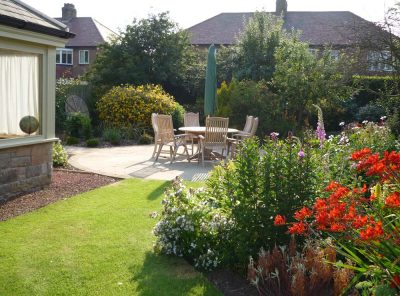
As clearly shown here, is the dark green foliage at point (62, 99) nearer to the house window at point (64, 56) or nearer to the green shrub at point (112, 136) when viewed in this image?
the green shrub at point (112, 136)

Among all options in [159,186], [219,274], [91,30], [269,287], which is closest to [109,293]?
[219,274]

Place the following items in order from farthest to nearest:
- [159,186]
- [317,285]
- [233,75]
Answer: [233,75] → [159,186] → [317,285]

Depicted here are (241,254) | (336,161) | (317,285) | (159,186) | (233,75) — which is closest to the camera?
(317,285)

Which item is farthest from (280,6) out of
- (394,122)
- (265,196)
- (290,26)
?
(265,196)

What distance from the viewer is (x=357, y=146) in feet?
18.4

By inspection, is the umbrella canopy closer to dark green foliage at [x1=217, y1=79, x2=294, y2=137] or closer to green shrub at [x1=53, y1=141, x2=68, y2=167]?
dark green foliage at [x1=217, y1=79, x2=294, y2=137]

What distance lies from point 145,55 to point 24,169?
45.8 feet

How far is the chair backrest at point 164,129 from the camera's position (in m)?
10.4

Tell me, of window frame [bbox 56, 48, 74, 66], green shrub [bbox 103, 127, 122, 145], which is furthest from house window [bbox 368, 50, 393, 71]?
window frame [bbox 56, 48, 74, 66]

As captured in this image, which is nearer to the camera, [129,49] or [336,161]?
[336,161]

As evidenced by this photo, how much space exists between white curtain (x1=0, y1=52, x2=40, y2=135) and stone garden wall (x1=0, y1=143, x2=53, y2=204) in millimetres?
474

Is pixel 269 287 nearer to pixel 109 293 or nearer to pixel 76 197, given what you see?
pixel 109 293

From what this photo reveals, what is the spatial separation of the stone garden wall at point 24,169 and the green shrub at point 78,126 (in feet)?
24.0

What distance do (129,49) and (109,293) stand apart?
1752 cm
